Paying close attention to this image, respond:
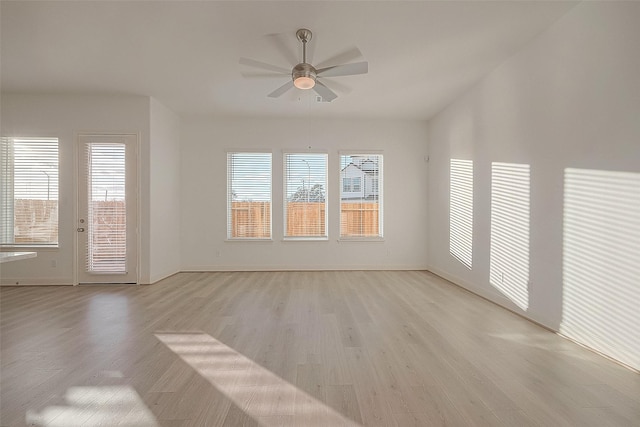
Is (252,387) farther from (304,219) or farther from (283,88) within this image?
(304,219)

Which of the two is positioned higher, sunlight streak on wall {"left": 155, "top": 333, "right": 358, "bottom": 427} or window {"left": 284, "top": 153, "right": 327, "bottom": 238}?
window {"left": 284, "top": 153, "right": 327, "bottom": 238}

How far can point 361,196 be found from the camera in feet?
21.4

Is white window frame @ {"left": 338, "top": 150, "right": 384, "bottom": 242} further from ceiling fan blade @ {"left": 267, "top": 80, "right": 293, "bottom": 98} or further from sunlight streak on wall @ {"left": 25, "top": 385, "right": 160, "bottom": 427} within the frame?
sunlight streak on wall @ {"left": 25, "top": 385, "right": 160, "bottom": 427}

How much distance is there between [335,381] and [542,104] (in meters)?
3.47

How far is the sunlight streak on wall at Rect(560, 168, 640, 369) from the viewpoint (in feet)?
7.75

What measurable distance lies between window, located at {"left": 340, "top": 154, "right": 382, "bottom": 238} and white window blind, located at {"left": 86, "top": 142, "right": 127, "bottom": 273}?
13.1 ft

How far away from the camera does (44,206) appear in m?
5.09

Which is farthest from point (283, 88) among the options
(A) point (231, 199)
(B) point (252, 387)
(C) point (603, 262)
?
(C) point (603, 262)

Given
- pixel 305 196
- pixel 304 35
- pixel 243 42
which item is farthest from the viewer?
pixel 305 196

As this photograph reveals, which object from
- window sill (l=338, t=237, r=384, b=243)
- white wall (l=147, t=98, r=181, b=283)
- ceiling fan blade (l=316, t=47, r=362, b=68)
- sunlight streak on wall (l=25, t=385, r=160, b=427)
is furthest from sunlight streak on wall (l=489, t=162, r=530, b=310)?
white wall (l=147, t=98, r=181, b=283)

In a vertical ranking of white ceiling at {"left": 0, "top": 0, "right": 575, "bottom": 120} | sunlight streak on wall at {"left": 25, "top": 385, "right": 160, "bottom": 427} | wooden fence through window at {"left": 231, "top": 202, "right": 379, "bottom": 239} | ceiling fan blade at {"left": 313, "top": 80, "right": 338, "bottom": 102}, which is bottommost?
sunlight streak on wall at {"left": 25, "top": 385, "right": 160, "bottom": 427}

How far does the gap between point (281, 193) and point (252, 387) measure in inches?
183

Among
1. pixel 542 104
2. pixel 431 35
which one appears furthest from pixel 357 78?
pixel 542 104

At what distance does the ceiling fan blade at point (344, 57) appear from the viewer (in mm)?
3341
